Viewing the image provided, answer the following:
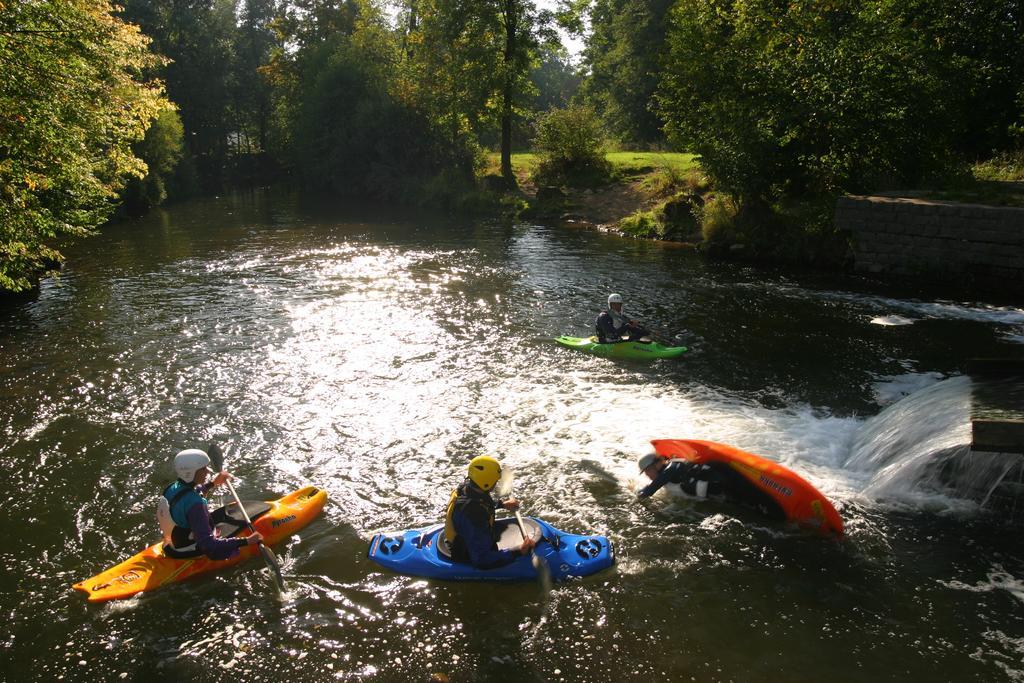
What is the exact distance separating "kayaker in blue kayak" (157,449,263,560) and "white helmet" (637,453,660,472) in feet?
13.8

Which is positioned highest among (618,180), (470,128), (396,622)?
(470,128)

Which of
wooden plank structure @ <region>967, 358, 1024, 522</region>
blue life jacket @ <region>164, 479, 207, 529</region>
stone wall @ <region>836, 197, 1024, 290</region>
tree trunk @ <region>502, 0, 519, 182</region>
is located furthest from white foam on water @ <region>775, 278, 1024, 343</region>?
tree trunk @ <region>502, 0, 519, 182</region>

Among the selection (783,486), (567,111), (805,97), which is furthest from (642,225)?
(783,486)

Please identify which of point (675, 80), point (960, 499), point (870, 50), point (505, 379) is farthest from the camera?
point (675, 80)

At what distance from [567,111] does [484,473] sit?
2953cm

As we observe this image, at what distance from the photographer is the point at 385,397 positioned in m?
11.5

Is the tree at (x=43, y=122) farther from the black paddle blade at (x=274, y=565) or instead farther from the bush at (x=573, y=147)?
the bush at (x=573, y=147)

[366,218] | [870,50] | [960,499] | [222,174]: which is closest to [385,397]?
[960,499]

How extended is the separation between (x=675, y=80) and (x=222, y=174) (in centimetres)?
3732

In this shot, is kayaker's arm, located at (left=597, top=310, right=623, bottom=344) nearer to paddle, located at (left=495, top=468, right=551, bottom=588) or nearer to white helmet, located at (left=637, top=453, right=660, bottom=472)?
white helmet, located at (left=637, top=453, right=660, bottom=472)

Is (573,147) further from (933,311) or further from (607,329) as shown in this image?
(607,329)

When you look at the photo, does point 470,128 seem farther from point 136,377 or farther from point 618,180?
point 136,377

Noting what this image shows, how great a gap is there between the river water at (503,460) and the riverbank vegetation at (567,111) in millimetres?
3402

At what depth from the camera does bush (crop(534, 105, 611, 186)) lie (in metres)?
32.8
